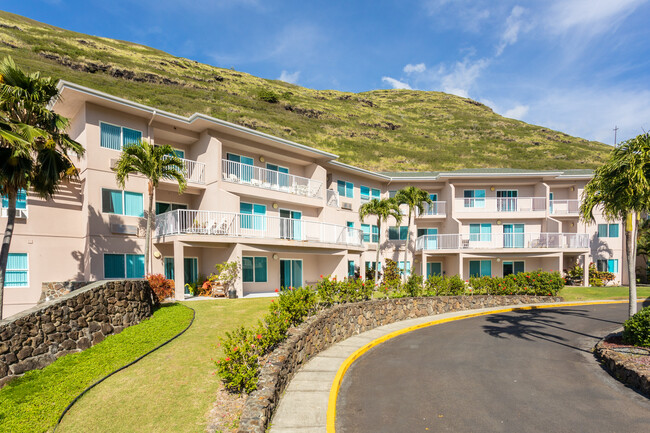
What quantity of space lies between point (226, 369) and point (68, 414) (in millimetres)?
3095

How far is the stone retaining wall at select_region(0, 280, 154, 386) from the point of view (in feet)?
30.5

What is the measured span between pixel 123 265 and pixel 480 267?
89.4ft

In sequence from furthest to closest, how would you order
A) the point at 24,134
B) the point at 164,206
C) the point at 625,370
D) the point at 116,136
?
the point at 164,206, the point at 116,136, the point at 24,134, the point at 625,370

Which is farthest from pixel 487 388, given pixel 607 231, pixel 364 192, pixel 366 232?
pixel 607 231

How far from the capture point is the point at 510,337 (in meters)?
14.3

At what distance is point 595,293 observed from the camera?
2638cm

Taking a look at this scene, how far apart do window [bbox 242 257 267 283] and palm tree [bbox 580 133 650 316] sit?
16.9 meters

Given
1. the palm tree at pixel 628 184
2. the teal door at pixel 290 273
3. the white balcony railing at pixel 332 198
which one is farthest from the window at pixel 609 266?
the teal door at pixel 290 273

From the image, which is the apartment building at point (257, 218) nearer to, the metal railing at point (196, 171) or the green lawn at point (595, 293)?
the metal railing at point (196, 171)

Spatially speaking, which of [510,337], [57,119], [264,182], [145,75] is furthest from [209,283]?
[145,75]

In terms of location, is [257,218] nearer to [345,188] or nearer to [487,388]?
[345,188]

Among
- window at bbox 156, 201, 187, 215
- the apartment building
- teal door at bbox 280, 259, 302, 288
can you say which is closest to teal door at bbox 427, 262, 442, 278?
the apartment building

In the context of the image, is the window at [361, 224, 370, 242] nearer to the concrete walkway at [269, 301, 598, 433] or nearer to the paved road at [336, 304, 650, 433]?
the paved road at [336, 304, 650, 433]

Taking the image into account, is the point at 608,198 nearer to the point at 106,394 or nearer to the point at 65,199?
the point at 106,394
